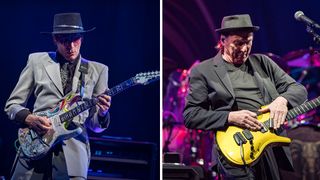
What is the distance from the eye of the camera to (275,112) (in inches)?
135

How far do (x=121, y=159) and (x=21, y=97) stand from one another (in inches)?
38.1

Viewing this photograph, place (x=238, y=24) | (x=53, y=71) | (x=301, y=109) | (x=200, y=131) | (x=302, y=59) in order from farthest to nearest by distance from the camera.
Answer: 1. (x=200, y=131)
2. (x=302, y=59)
3. (x=53, y=71)
4. (x=238, y=24)
5. (x=301, y=109)

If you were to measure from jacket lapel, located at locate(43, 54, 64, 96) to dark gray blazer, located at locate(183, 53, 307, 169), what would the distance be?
1040mm

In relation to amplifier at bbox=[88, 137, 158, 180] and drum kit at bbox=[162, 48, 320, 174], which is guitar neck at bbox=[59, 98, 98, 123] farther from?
drum kit at bbox=[162, 48, 320, 174]

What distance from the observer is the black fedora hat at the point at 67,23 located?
13.2ft

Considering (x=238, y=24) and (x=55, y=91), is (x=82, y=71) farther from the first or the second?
(x=238, y=24)

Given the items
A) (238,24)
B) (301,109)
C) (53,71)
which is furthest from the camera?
(53,71)

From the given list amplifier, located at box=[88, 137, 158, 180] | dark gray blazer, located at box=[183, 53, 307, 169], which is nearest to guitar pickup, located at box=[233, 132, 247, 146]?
dark gray blazer, located at box=[183, 53, 307, 169]

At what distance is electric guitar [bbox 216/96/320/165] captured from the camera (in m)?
3.32

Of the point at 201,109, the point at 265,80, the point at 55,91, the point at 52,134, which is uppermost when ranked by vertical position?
the point at 265,80

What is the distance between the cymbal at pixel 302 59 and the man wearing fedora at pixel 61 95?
2082 mm

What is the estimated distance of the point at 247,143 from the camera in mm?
3355

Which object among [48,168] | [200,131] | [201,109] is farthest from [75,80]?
[200,131]

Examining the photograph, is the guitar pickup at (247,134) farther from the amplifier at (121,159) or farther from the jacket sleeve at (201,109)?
the amplifier at (121,159)
